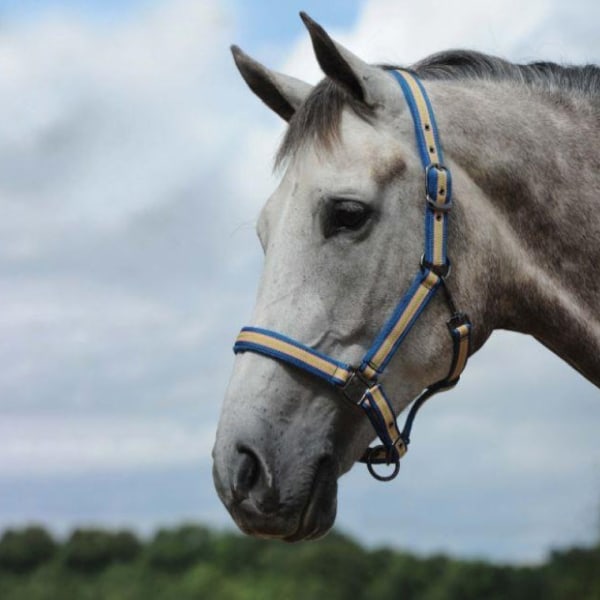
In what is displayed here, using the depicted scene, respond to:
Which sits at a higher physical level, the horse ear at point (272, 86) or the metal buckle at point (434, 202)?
the horse ear at point (272, 86)

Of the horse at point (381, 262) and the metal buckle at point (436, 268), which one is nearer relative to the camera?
the horse at point (381, 262)

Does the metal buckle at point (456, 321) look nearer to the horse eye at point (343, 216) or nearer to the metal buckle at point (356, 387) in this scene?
the metal buckle at point (356, 387)

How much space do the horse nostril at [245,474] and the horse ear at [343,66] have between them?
5.61ft

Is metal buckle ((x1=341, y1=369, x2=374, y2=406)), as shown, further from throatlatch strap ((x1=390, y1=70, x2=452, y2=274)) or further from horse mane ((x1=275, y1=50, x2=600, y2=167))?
horse mane ((x1=275, y1=50, x2=600, y2=167))

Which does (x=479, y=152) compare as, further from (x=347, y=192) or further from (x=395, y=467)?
(x=395, y=467)

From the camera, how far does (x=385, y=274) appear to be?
14.6ft

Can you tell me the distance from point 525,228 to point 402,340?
0.85 meters

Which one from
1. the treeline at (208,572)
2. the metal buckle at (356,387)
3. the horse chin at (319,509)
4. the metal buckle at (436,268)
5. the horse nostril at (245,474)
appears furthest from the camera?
the treeline at (208,572)

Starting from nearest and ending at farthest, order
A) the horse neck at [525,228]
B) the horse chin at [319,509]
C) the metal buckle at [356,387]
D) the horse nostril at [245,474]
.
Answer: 1. the horse nostril at [245,474]
2. the horse chin at [319,509]
3. the metal buckle at [356,387]
4. the horse neck at [525,228]

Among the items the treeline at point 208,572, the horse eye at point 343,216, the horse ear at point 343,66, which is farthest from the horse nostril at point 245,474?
the treeline at point 208,572

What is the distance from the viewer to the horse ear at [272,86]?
520 centimetres

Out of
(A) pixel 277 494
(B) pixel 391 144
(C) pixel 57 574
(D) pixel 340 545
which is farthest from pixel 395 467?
(C) pixel 57 574

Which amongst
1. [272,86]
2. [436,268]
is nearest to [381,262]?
[436,268]

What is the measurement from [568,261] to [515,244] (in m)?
0.27
